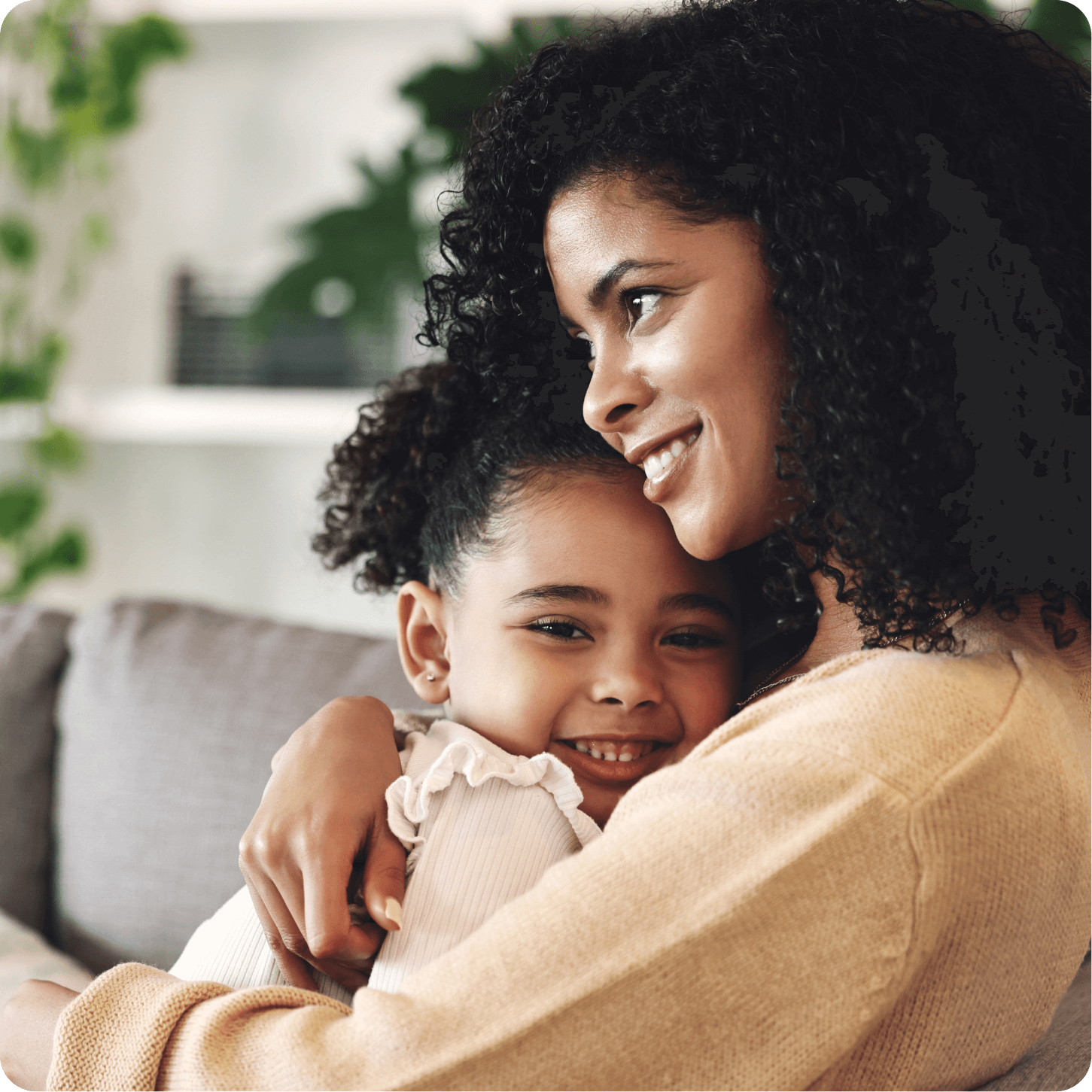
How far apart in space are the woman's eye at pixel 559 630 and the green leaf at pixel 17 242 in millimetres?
2226

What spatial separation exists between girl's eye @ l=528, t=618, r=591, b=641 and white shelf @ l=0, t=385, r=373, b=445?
147cm

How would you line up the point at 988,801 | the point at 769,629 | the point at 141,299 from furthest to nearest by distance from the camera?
the point at 141,299 → the point at 769,629 → the point at 988,801

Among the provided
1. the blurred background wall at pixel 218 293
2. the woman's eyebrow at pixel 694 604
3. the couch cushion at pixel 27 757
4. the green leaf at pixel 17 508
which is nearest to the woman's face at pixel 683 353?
the woman's eyebrow at pixel 694 604

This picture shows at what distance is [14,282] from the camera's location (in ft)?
9.42

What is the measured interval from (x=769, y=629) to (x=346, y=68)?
2156mm

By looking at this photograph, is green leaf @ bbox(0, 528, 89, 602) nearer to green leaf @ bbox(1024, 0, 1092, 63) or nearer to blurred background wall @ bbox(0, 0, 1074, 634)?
blurred background wall @ bbox(0, 0, 1074, 634)

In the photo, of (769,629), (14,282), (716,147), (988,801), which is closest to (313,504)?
(14,282)

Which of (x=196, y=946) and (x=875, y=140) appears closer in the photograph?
(x=875, y=140)

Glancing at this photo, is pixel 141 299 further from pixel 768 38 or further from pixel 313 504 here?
pixel 768 38

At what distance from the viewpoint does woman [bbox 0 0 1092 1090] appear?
26.6 inches

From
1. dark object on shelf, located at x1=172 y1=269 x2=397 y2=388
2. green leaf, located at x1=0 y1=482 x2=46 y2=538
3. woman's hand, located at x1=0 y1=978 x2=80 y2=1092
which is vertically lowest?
green leaf, located at x1=0 y1=482 x2=46 y2=538

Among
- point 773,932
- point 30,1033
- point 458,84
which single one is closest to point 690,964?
point 773,932

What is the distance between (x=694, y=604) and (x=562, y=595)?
4.9 inches

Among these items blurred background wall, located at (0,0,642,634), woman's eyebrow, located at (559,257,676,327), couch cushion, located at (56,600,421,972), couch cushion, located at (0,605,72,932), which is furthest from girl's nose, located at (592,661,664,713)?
blurred background wall, located at (0,0,642,634)
